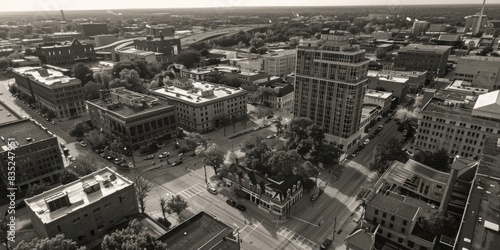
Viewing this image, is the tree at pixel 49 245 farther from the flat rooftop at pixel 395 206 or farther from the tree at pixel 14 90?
the tree at pixel 14 90

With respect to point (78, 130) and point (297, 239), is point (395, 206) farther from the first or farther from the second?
point (78, 130)

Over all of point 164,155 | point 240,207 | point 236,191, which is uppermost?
point 236,191

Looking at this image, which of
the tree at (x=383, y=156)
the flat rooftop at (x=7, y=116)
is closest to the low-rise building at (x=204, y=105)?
the flat rooftop at (x=7, y=116)

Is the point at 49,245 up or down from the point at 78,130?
up

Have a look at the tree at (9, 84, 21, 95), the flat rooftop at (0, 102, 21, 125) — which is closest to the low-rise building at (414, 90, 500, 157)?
the flat rooftop at (0, 102, 21, 125)

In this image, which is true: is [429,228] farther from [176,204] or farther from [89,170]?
[89,170]

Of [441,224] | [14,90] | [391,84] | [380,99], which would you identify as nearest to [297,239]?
[441,224]
